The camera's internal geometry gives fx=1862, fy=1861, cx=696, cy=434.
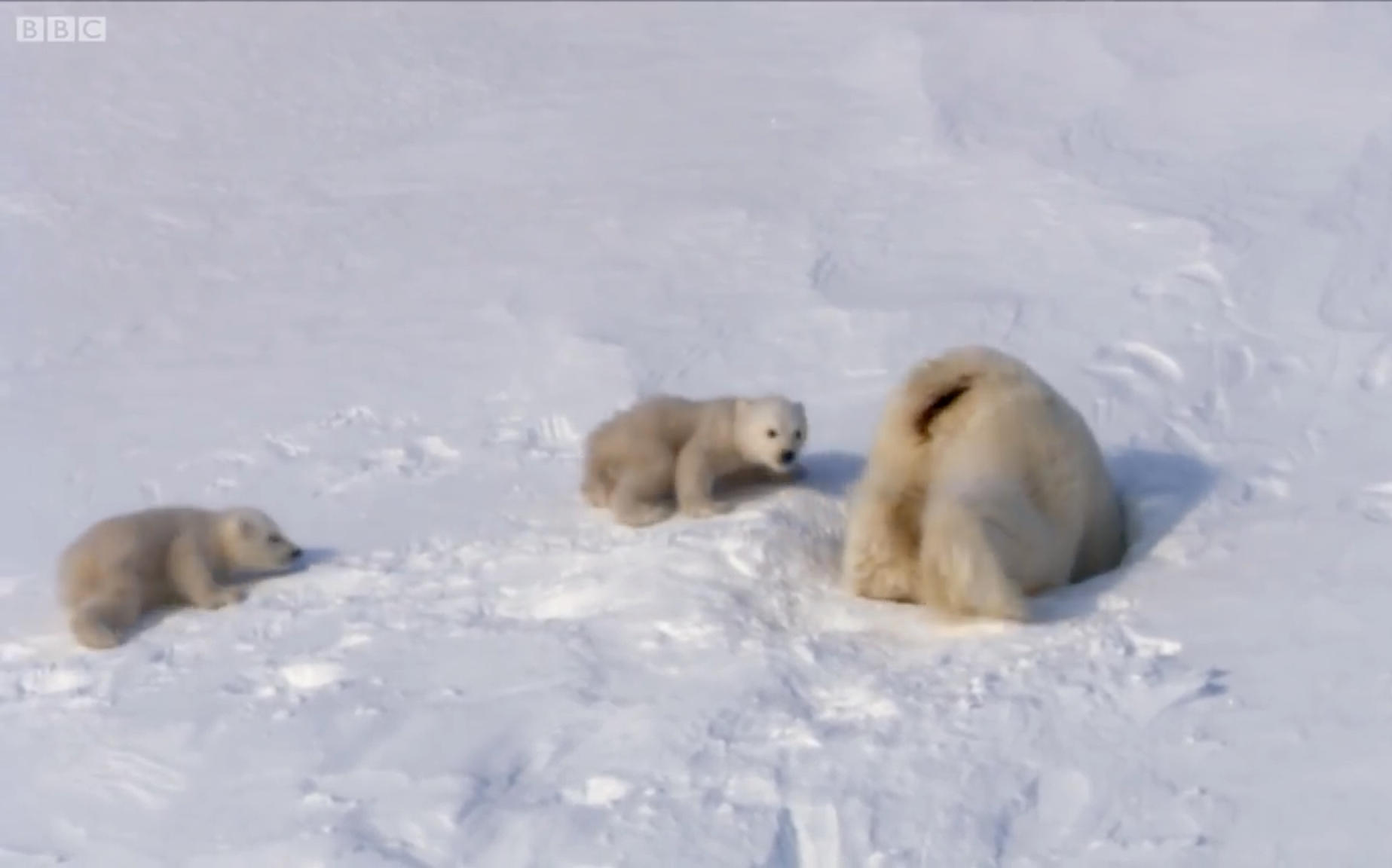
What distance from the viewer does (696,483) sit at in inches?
258

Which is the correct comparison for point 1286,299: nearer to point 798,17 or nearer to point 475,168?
point 475,168

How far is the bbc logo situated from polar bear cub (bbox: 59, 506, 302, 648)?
7378 millimetres

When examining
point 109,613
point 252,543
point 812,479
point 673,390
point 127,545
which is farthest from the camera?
point 673,390

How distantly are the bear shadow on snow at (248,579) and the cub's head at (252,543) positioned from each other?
0.04 meters

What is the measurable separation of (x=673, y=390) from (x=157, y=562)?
2.30m

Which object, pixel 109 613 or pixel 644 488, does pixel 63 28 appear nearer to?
pixel 109 613

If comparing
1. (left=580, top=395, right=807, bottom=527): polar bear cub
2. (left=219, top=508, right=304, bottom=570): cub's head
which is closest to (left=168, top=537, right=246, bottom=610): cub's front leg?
(left=219, top=508, right=304, bottom=570): cub's head

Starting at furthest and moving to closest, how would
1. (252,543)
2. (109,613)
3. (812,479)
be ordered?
(812,479) → (252,543) → (109,613)

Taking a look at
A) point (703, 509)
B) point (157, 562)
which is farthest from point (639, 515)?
point (157, 562)

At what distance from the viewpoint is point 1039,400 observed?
5816 millimetres

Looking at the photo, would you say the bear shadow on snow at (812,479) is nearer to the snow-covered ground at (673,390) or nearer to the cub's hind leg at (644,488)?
the snow-covered ground at (673,390)

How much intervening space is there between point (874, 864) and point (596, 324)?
438cm

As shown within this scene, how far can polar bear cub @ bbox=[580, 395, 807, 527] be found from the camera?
654 cm

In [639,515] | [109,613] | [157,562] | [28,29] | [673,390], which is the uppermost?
[28,29]
